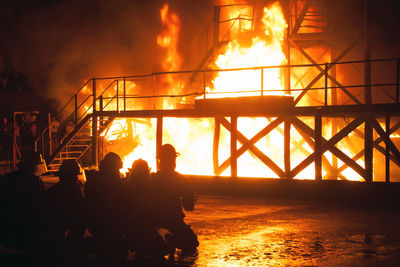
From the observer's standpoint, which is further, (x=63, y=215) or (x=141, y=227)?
(x=141, y=227)

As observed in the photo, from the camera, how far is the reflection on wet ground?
248 inches

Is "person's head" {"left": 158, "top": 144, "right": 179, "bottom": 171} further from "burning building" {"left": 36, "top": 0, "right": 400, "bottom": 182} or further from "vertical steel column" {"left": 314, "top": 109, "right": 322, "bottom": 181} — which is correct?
"burning building" {"left": 36, "top": 0, "right": 400, "bottom": 182}

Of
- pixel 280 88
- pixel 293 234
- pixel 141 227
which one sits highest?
pixel 280 88

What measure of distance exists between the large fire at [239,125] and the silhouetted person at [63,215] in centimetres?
1008

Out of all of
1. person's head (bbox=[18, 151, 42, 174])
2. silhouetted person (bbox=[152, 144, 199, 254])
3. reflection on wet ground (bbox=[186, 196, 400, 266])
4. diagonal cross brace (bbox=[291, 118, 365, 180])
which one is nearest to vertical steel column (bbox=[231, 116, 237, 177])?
diagonal cross brace (bbox=[291, 118, 365, 180])

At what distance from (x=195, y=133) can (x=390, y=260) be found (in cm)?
1288

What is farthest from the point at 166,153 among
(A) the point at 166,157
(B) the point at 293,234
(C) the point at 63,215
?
(B) the point at 293,234

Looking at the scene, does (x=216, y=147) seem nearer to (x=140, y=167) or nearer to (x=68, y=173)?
(x=140, y=167)

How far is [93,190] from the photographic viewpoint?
5.68 meters

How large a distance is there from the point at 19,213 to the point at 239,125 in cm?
1219

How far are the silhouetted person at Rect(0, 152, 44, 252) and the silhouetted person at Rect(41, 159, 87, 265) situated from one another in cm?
12

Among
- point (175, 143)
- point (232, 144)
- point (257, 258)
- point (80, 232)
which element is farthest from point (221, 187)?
point (80, 232)

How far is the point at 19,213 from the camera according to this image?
541 centimetres

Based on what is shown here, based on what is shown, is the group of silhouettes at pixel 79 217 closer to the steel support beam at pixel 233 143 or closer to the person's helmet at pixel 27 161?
the person's helmet at pixel 27 161
